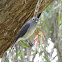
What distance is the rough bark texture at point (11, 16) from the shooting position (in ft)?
2.28

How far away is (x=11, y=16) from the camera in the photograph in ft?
2.37

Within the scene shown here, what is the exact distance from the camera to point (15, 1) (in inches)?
27.5

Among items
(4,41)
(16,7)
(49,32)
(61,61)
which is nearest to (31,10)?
(16,7)

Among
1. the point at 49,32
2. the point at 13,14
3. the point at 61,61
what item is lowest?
the point at 61,61

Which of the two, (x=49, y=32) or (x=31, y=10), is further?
(x=49, y=32)

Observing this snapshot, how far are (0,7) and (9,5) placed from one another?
5 centimetres

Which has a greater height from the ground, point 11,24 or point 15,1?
point 15,1

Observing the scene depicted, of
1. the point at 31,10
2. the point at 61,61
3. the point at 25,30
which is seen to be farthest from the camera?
the point at 61,61

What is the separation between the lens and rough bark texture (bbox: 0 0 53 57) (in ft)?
2.28

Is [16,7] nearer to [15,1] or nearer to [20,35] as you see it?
[15,1]

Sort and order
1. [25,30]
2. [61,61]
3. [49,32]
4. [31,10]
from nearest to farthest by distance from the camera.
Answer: [25,30]
[31,10]
[61,61]
[49,32]

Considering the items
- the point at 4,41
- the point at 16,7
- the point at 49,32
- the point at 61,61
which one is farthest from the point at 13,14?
the point at 49,32

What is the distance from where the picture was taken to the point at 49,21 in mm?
2207

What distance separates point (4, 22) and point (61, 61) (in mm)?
974
